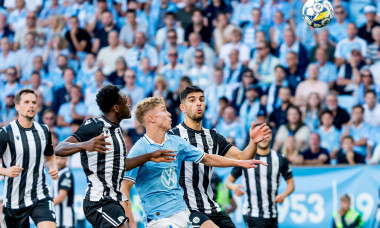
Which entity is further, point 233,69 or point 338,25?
point 233,69

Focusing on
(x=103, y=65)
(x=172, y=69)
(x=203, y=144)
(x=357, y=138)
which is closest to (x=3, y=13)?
(x=103, y=65)

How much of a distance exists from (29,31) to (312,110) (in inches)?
330

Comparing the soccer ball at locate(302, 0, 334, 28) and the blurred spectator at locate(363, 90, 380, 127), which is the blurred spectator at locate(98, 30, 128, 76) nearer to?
the blurred spectator at locate(363, 90, 380, 127)

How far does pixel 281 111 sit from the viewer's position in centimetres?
1270

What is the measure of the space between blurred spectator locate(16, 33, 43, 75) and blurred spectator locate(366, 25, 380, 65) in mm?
8417

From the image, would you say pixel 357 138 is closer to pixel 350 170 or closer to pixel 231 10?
pixel 350 170

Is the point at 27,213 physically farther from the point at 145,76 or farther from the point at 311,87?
the point at 145,76

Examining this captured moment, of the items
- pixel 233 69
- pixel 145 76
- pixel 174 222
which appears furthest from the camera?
pixel 145 76

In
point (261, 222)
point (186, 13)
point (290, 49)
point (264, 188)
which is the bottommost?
point (261, 222)

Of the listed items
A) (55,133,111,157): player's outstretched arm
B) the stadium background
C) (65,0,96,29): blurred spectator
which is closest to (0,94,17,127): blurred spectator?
the stadium background

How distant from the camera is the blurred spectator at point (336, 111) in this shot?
1230 cm

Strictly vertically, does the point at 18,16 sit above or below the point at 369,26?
above

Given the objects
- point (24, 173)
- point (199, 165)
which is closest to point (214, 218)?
point (199, 165)

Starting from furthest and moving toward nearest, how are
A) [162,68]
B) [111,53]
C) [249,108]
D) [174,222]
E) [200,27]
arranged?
[111,53] < [200,27] < [162,68] < [249,108] < [174,222]
